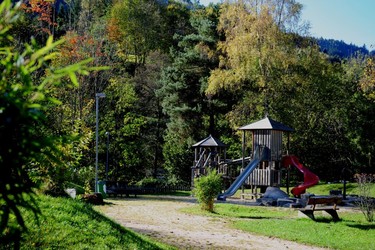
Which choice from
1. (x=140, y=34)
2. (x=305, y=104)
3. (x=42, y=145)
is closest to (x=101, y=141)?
(x=305, y=104)

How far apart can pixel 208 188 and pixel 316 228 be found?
5363 mm

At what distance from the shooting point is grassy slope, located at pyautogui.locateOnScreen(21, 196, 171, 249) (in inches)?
268

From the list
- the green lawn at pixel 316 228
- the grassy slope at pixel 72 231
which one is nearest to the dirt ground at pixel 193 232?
the green lawn at pixel 316 228

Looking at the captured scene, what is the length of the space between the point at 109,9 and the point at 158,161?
21266mm

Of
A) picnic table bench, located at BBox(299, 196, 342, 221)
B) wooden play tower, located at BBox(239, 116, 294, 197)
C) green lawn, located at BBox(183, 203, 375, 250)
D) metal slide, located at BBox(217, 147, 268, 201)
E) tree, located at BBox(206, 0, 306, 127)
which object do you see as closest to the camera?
green lawn, located at BBox(183, 203, 375, 250)

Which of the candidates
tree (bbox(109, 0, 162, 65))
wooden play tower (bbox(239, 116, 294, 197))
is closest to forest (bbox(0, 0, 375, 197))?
wooden play tower (bbox(239, 116, 294, 197))

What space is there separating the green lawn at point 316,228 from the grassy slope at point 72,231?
15.3 ft

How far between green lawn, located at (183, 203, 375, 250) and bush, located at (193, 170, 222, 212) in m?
0.36

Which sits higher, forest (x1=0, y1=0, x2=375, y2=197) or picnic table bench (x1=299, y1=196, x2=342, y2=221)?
forest (x1=0, y1=0, x2=375, y2=197)

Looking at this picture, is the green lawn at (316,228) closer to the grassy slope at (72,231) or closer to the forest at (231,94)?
the grassy slope at (72,231)

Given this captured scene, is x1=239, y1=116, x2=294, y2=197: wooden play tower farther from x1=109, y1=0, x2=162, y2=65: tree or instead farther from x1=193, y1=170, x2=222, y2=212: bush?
x1=109, y1=0, x2=162, y2=65: tree

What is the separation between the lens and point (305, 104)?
31.6m

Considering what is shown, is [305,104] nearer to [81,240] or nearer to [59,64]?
[59,64]

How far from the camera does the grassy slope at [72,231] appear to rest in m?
6.80
